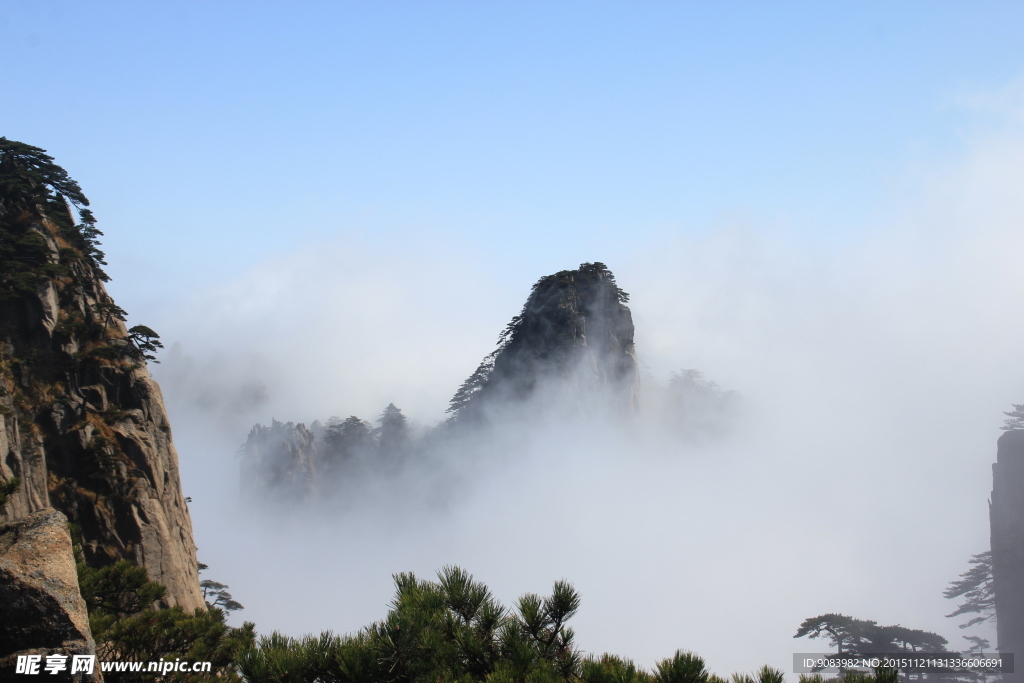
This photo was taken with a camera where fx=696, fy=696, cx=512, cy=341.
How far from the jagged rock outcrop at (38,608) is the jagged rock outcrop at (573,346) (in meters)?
79.1

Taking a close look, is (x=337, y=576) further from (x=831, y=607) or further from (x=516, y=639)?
(x=516, y=639)

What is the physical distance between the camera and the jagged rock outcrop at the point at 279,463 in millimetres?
127062

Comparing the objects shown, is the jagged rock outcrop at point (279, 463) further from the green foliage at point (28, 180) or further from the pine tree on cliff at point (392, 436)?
the green foliage at point (28, 180)

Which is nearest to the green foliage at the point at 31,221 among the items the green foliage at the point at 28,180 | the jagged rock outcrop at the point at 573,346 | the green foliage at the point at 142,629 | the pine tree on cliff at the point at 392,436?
the green foliage at the point at 28,180

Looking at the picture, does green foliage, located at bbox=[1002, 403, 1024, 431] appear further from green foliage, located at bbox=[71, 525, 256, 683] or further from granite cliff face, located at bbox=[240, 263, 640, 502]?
green foliage, located at bbox=[71, 525, 256, 683]

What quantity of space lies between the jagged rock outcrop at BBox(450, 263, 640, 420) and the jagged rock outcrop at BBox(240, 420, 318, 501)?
168 ft

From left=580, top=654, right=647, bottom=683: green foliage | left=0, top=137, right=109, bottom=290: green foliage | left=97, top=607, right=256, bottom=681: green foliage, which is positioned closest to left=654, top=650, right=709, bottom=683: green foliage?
left=580, top=654, right=647, bottom=683: green foliage

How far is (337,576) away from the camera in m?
113

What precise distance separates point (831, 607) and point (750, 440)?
43.5 meters

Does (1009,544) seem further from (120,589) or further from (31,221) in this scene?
(31,221)

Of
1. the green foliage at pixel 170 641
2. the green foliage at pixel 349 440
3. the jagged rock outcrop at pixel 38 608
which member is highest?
the green foliage at pixel 349 440

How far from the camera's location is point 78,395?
126ft

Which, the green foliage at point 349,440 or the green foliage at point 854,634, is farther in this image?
the green foliage at point 349,440

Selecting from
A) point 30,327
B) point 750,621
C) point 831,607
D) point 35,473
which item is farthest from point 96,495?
point 831,607
